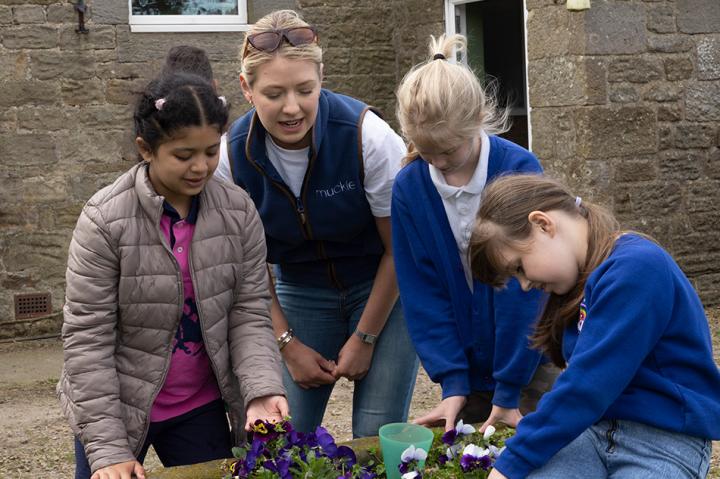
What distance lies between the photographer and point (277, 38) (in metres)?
2.75

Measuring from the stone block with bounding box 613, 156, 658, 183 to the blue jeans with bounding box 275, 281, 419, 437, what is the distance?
4.19m

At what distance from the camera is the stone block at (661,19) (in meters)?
6.95

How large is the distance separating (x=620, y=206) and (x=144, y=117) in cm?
504

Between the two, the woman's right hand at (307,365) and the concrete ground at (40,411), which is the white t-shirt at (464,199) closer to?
the woman's right hand at (307,365)

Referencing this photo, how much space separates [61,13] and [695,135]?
4672 millimetres

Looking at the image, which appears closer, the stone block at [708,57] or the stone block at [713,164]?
the stone block at [708,57]

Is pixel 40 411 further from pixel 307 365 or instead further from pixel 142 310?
pixel 142 310

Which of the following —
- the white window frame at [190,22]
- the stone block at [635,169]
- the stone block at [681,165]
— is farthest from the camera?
the white window frame at [190,22]

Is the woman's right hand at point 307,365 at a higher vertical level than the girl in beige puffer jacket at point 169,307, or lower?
lower

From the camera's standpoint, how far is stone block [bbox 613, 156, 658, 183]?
22.8ft

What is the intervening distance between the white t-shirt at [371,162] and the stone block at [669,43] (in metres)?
4.53

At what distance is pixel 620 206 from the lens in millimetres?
7012

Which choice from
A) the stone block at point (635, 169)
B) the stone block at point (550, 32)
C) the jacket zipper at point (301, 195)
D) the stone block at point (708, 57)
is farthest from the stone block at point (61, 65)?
the jacket zipper at point (301, 195)

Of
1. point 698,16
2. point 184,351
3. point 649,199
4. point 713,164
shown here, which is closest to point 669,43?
point 698,16
